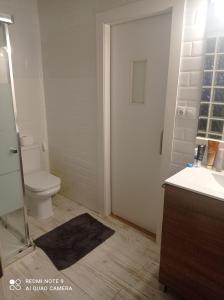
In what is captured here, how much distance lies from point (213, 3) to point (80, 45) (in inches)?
51.0

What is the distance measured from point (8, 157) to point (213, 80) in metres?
1.65

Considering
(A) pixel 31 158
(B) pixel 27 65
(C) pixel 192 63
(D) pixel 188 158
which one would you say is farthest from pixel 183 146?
(B) pixel 27 65

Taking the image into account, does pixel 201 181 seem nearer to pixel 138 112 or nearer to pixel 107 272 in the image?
pixel 138 112

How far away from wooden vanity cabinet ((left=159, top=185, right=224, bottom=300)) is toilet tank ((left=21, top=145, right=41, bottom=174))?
1849mm

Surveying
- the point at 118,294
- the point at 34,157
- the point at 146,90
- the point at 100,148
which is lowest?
the point at 118,294

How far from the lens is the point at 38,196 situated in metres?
2.41

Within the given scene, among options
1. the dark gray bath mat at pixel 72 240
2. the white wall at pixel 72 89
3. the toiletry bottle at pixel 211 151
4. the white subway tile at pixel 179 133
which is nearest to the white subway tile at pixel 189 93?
the white subway tile at pixel 179 133

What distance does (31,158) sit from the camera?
2.77m

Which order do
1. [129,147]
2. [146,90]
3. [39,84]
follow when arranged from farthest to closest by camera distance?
1. [39,84]
2. [129,147]
3. [146,90]

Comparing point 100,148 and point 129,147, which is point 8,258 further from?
point 129,147

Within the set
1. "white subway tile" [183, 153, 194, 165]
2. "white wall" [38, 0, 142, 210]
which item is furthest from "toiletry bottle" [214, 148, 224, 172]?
"white wall" [38, 0, 142, 210]

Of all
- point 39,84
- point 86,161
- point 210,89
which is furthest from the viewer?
point 39,84

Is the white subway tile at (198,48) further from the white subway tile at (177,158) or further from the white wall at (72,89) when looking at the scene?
the white wall at (72,89)

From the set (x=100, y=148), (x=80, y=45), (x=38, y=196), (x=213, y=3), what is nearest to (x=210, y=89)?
(x=213, y=3)
